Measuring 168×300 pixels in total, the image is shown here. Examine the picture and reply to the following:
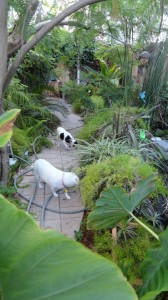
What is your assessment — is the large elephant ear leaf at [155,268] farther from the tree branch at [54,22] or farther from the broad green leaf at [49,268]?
the tree branch at [54,22]

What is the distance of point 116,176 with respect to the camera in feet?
6.61

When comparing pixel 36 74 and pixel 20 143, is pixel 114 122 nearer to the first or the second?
pixel 20 143

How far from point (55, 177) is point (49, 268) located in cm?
202

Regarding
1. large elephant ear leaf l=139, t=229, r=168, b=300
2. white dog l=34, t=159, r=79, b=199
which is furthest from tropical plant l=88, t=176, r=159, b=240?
white dog l=34, t=159, r=79, b=199

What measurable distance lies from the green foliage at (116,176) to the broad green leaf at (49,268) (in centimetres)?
158

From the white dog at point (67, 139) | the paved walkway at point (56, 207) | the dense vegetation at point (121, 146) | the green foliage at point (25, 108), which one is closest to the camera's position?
the dense vegetation at point (121, 146)

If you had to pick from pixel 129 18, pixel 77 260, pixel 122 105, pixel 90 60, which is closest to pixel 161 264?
pixel 77 260

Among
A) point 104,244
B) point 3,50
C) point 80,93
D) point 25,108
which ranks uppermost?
point 3,50

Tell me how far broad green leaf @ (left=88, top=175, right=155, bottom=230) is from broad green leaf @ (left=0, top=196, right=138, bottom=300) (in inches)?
29.8

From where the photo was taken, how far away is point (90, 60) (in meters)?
8.54

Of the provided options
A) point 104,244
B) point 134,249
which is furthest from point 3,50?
point 134,249

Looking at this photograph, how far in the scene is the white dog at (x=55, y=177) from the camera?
2342 millimetres

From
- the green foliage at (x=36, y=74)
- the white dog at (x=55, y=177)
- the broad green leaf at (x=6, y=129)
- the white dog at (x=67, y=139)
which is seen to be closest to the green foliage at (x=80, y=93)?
the green foliage at (x=36, y=74)

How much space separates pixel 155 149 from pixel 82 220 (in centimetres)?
115
